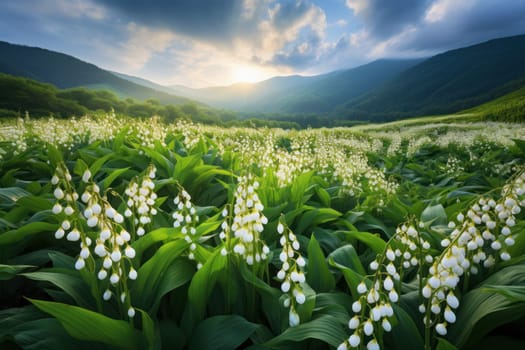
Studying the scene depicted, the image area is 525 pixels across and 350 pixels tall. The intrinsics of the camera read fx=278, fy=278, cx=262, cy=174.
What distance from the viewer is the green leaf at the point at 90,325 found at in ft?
5.03

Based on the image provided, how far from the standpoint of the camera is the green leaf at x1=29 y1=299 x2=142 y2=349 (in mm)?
1532

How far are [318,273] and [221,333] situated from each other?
102cm

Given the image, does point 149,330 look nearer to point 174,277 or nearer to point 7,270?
point 174,277

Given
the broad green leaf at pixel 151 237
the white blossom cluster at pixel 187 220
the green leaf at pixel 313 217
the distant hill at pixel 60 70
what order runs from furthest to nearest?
the distant hill at pixel 60 70 → the green leaf at pixel 313 217 → the broad green leaf at pixel 151 237 → the white blossom cluster at pixel 187 220

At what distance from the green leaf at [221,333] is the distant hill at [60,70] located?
523ft

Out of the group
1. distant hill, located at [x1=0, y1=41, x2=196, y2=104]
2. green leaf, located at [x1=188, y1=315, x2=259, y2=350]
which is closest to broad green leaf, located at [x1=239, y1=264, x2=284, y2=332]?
green leaf, located at [x1=188, y1=315, x2=259, y2=350]

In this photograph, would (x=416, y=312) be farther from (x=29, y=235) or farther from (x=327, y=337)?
(x=29, y=235)

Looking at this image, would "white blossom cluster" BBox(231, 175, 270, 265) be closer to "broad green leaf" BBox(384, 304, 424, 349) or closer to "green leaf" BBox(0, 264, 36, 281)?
"broad green leaf" BBox(384, 304, 424, 349)

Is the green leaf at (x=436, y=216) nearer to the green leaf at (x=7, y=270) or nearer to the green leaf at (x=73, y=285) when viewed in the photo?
the green leaf at (x=73, y=285)

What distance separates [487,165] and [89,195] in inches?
376

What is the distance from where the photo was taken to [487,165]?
7.77 meters

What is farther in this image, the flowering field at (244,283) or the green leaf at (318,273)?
the green leaf at (318,273)

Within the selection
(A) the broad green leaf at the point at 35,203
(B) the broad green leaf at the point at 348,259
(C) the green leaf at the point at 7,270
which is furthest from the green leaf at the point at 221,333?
(A) the broad green leaf at the point at 35,203

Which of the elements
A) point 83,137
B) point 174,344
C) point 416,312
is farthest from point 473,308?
point 83,137
